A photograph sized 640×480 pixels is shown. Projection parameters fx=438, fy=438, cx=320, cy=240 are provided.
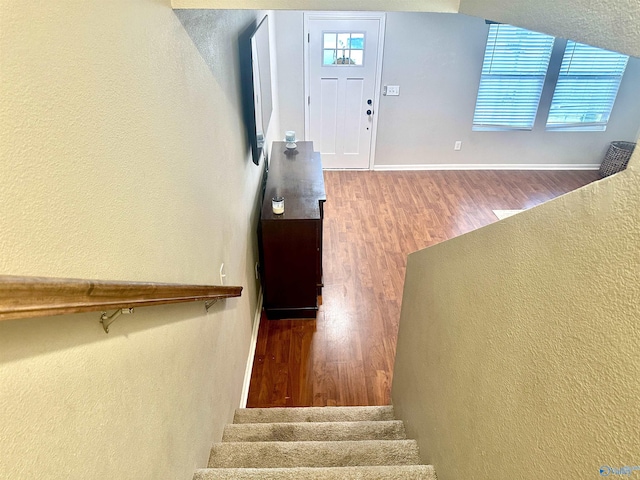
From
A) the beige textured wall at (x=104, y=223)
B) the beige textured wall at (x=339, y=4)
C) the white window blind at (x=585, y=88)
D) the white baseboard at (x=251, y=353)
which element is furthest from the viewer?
the white window blind at (x=585, y=88)

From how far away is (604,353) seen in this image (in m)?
0.70

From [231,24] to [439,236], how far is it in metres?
3.16

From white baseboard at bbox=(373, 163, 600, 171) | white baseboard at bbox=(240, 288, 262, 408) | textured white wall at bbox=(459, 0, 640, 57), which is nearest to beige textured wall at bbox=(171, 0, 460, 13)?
textured white wall at bbox=(459, 0, 640, 57)

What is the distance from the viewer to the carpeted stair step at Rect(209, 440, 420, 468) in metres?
1.90

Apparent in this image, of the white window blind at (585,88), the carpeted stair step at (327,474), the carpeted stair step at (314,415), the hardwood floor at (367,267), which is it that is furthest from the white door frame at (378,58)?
the carpeted stair step at (327,474)

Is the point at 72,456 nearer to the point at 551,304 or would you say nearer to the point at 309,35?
the point at 551,304

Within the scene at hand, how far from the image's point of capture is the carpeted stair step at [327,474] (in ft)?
5.36

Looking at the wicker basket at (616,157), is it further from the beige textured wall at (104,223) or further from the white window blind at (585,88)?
the beige textured wall at (104,223)

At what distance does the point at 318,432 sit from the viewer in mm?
2248

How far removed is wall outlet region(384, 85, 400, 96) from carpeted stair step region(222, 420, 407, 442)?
4464mm

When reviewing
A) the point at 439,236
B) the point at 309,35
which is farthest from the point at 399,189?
the point at 309,35

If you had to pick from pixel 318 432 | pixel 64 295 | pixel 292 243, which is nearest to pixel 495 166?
pixel 292 243

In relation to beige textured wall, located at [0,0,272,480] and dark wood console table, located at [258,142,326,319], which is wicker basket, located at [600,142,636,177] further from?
beige textured wall, located at [0,0,272,480]

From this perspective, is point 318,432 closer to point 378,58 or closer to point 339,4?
point 339,4
